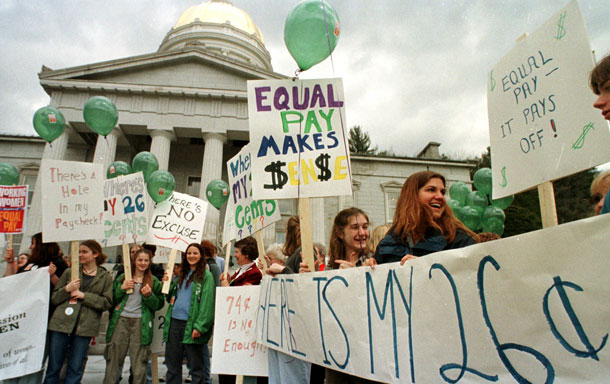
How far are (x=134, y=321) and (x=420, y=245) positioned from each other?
374cm

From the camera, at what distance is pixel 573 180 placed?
29.5 metres

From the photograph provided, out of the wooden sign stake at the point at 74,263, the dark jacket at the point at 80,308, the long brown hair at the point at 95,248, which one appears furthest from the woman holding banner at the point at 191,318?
the wooden sign stake at the point at 74,263

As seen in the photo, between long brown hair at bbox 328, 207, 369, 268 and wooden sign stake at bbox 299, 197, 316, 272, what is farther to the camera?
long brown hair at bbox 328, 207, 369, 268

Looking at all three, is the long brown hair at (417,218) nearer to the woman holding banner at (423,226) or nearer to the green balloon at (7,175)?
the woman holding banner at (423,226)

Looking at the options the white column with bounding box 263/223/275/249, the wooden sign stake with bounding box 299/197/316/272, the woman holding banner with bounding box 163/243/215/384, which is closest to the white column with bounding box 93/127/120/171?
the white column with bounding box 263/223/275/249

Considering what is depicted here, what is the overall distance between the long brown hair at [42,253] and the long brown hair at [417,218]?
4.15 meters

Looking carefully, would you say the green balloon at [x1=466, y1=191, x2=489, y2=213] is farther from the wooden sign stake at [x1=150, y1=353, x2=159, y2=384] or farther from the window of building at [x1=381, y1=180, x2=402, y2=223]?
the window of building at [x1=381, y1=180, x2=402, y2=223]

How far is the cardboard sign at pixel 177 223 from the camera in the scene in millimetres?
5270

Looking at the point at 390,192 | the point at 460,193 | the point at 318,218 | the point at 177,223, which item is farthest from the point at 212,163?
the point at 177,223

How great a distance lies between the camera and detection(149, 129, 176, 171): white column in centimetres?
2028

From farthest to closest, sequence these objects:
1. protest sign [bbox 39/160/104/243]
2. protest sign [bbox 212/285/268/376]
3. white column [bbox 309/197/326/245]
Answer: white column [bbox 309/197/326/245] < protest sign [bbox 39/160/104/243] < protest sign [bbox 212/285/268/376]

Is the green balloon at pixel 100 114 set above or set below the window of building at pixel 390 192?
below

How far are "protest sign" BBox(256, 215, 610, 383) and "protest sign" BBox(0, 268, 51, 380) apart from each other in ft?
10.3

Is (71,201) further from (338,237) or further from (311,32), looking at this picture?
(311,32)
